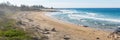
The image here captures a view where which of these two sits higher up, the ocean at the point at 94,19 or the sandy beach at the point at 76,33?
the sandy beach at the point at 76,33

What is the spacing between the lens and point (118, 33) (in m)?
23.7

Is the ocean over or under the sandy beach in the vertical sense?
under

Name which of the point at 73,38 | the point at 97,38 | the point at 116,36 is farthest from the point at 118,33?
the point at 73,38

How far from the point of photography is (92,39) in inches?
830

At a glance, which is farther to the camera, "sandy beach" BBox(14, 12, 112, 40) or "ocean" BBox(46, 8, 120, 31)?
"ocean" BBox(46, 8, 120, 31)

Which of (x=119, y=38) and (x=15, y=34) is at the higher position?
(x=15, y=34)

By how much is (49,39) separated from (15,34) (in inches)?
108

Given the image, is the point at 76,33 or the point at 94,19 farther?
the point at 94,19

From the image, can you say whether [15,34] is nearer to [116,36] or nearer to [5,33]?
[5,33]

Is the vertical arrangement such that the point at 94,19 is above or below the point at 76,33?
below

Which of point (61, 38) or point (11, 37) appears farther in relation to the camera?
point (61, 38)

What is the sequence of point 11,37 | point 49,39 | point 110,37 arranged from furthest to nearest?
1. point 110,37
2. point 49,39
3. point 11,37

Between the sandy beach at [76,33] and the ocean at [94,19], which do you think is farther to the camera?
the ocean at [94,19]

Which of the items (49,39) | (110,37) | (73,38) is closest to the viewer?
(49,39)
